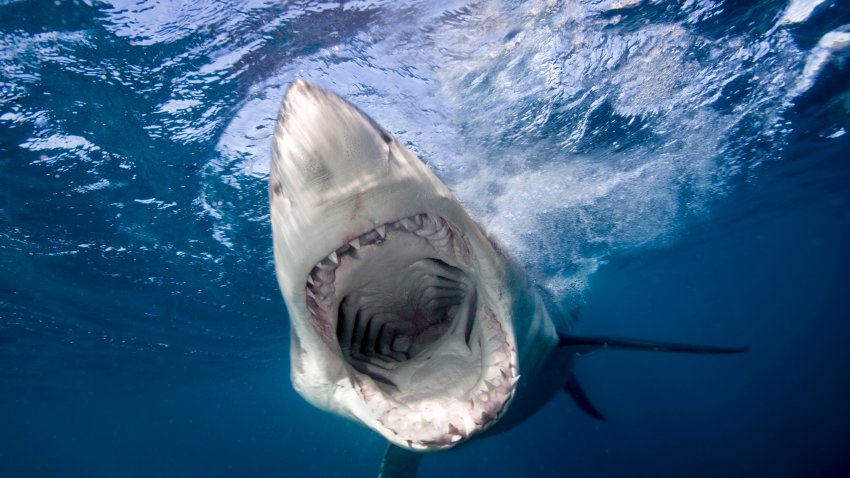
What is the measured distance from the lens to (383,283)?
358 centimetres

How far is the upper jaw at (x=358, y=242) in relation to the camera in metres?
1.81

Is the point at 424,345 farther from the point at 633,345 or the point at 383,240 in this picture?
the point at 633,345

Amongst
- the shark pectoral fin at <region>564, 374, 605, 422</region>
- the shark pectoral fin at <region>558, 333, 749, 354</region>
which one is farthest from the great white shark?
the shark pectoral fin at <region>564, 374, 605, 422</region>

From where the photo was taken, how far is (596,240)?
19.9 meters

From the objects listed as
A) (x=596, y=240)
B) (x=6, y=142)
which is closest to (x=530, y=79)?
(x=6, y=142)

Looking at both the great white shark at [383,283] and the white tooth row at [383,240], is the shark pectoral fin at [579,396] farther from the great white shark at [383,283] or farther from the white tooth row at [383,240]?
the white tooth row at [383,240]

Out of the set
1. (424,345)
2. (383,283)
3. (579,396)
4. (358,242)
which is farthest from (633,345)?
(579,396)

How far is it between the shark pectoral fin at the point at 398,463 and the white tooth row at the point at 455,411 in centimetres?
366

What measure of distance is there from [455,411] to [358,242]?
1040 mm

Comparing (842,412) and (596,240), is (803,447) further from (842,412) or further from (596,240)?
(596,240)

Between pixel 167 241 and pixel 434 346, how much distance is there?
989 centimetres

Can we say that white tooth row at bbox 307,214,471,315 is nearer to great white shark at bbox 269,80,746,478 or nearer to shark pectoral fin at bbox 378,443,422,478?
great white shark at bbox 269,80,746,478

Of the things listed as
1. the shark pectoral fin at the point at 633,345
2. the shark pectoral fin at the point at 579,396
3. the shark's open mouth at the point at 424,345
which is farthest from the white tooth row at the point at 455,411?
the shark pectoral fin at the point at 579,396

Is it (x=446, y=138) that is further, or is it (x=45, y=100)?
(x=446, y=138)
